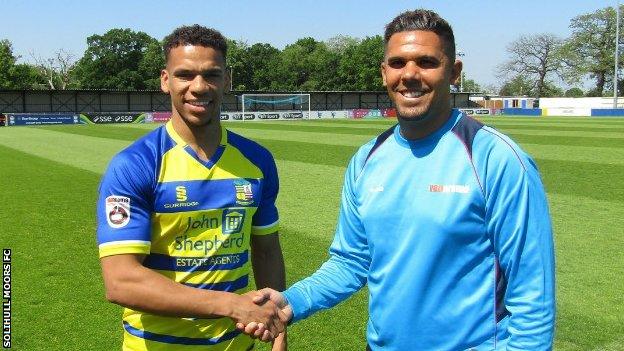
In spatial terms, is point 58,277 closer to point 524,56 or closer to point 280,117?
point 280,117

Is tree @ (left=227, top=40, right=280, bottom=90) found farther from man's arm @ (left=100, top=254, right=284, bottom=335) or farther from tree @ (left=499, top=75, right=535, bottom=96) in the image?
man's arm @ (left=100, top=254, right=284, bottom=335)

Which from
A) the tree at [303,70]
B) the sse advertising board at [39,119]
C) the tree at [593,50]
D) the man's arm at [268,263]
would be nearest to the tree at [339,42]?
the tree at [303,70]

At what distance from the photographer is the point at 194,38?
267 cm

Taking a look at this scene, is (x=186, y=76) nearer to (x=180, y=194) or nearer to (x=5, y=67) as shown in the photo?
(x=180, y=194)

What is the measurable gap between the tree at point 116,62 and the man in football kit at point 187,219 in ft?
293

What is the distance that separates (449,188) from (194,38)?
1314 millimetres

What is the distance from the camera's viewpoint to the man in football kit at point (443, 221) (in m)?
1.99

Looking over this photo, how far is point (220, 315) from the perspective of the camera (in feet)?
7.71

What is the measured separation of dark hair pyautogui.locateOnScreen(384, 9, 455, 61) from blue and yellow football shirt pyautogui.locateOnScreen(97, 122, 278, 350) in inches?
38.2

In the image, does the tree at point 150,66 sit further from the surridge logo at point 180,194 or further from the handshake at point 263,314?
the handshake at point 263,314

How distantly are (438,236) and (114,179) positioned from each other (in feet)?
4.22

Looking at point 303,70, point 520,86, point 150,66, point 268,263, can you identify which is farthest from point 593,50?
point 268,263

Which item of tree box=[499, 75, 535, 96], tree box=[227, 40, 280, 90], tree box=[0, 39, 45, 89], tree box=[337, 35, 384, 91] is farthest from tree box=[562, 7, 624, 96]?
tree box=[0, 39, 45, 89]

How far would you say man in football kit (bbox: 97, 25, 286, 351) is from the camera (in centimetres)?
233
